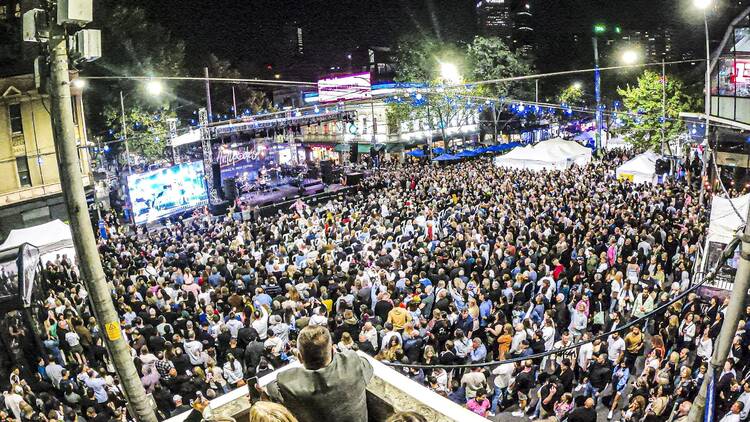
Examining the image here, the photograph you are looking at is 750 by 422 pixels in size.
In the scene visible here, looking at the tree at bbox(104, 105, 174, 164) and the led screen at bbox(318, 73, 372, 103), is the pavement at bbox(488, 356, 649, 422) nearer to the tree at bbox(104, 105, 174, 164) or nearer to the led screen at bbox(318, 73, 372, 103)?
the tree at bbox(104, 105, 174, 164)

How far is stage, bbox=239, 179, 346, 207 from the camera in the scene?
90.8 ft

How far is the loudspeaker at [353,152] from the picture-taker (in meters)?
41.4

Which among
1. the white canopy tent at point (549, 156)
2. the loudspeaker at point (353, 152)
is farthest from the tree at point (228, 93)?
the white canopy tent at point (549, 156)

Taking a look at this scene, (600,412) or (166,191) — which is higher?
(166,191)

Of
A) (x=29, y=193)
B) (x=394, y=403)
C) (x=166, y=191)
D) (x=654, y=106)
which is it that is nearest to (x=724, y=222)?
(x=394, y=403)

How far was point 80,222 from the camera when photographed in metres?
4.31

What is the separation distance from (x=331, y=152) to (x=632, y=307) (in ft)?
132

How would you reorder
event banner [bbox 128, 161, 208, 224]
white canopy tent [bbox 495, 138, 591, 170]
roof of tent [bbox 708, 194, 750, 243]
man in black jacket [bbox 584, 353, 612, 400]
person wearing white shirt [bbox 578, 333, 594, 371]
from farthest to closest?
white canopy tent [bbox 495, 138, 591, 170], event banner [bbox 128, 161, 208, 224], roof of tent [bbox 708, 194, 750, 243], person wearing white shirt [bbox 578, 333, 594, 371], man in black jacket [bbox 584, 353, 612, 400]

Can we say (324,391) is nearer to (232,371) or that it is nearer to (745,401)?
(232,371)

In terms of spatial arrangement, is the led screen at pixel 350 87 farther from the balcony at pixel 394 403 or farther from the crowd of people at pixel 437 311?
the balcony at pixel 394 403

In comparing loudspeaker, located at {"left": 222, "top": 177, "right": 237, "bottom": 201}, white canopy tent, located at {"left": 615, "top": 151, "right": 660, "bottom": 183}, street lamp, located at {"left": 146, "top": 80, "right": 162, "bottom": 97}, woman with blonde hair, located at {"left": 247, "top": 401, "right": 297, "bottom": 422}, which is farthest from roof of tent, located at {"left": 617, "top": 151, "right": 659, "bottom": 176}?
street lamp, located at {"left": 146, "top": 80, "right": 162, "bottom": 97}

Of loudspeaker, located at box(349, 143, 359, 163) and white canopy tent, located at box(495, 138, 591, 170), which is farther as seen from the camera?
loudspeaker, located at box(349, 143, 359, 163)

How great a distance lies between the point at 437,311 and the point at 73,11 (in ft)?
20.9

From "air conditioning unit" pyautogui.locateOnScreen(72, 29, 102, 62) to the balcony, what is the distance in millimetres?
2977
